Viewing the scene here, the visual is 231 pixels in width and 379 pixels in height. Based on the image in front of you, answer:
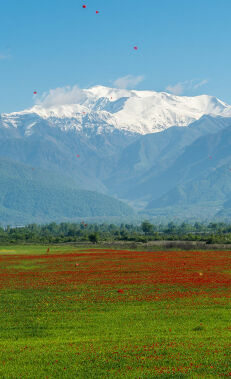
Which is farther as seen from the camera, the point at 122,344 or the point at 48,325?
the point at 48,325

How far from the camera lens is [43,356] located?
26922mm

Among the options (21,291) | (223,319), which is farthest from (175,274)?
(223,319)

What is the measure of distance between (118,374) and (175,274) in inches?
1467

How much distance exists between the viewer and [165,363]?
83.2 ft

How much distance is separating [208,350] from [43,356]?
7795 mm

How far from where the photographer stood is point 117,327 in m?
33.3

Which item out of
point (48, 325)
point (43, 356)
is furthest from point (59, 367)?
point (48, 325)

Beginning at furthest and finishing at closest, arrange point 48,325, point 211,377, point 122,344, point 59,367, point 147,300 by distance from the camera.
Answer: point 147,300 < point 48,325 < point 122,344 < point 59,367 < point 211,377

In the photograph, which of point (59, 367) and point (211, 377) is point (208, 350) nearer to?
point (211, 377)

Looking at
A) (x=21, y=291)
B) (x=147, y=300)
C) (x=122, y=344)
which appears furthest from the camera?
(x=21, y=291)

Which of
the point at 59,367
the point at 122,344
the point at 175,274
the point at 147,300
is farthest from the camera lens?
the point at 175,274

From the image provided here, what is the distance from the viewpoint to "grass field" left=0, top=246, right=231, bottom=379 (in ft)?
82.0

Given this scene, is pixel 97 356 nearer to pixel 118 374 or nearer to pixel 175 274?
pixel 118 374

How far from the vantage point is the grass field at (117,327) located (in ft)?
82.0
